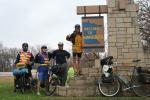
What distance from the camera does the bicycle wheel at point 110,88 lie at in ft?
52.4

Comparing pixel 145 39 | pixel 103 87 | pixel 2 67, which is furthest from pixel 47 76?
pixel 2 67

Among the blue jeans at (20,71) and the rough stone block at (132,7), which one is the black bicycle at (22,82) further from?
the rough stone block at (132,7)

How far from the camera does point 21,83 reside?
1720 cm

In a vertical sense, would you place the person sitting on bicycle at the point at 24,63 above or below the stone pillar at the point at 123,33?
below

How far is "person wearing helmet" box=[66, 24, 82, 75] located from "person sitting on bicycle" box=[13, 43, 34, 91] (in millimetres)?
1480

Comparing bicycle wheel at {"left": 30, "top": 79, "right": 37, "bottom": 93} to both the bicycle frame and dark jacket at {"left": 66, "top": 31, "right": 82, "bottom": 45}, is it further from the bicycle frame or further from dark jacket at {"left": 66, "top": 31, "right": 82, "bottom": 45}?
the bicycle frame

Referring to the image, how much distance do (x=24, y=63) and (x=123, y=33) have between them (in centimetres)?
355

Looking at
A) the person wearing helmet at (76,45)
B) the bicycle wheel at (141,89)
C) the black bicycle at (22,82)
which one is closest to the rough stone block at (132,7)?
the person wearing helmet at (76,45)

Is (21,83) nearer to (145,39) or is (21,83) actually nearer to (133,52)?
(133,52)

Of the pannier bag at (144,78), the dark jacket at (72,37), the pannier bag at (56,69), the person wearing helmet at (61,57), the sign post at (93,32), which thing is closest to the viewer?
the pannier bag at (144,78)

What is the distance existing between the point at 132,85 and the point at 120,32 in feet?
7.69

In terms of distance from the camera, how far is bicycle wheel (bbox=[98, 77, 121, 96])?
16.0 m

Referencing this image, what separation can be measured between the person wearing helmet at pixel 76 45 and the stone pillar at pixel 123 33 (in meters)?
1.04

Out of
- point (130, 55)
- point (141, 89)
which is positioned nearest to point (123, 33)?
point (130, 55)
